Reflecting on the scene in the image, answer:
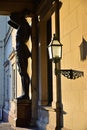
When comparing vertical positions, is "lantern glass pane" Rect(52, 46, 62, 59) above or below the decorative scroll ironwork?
above

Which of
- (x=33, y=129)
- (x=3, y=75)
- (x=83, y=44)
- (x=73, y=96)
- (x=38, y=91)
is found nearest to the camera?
(x=83, y=44)

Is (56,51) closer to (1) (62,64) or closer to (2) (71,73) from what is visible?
(2) (71,73)

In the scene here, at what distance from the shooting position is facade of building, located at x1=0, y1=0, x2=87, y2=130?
6672 mm

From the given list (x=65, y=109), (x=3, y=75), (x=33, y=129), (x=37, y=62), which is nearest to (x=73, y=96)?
(x=65, y=109)

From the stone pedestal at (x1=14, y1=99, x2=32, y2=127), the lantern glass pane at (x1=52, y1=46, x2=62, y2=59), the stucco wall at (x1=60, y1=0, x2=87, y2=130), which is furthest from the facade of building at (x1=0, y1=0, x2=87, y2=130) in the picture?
the lantern glass pane at (x1=52, y1=46, x2=62, y2=59)

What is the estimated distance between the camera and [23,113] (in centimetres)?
1068

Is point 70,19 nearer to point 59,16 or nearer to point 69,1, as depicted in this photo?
point 69,1

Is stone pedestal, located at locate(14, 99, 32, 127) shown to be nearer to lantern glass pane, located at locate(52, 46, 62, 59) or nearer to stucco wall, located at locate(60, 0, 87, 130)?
stucco wall, located at locate(60, 0, 87, 130)

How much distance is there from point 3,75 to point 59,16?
52.3 ft

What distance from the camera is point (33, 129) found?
32.3 ft

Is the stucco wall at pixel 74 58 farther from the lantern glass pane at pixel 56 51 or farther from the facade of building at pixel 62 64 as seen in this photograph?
the lantern glass pane at pixel 56 51

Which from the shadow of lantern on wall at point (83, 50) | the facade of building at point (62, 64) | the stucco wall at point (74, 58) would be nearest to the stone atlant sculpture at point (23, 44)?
the facade of building at point (62, 64)

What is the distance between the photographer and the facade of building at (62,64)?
6.67m

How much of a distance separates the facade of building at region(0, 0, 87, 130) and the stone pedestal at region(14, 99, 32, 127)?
0.17 meters
